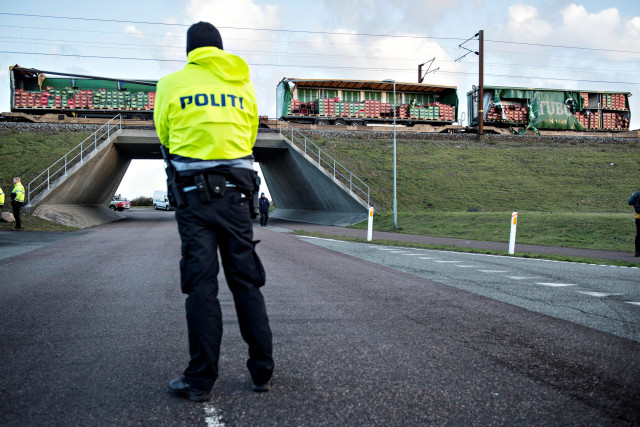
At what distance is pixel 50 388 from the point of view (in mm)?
2998

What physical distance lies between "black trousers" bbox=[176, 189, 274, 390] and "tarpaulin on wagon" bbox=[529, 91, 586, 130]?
144ft

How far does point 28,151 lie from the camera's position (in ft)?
94.9

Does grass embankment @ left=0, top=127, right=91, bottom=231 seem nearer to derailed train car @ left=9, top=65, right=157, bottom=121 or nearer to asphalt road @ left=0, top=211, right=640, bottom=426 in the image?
derailed train car @ left=9, top=65, right=157, bottom=121

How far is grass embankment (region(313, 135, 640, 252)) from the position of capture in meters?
24.5

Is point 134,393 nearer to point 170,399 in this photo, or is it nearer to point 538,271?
point 170,399

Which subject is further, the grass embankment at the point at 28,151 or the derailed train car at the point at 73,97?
the derailed train car at the point at 73,97

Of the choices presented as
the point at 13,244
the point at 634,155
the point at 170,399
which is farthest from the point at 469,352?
the point at 634,155

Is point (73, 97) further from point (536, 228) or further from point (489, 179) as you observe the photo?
point (536, 228)

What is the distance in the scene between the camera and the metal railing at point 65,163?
81.2 ft

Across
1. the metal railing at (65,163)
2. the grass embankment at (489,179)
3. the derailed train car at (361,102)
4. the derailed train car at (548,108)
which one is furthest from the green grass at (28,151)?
the derailed train car at (548,108)

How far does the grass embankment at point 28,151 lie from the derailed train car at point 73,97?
3.09 metres

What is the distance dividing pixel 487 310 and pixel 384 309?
1.12 meters

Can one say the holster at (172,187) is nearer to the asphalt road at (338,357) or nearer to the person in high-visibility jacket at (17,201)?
the asphalt road at (338,357)

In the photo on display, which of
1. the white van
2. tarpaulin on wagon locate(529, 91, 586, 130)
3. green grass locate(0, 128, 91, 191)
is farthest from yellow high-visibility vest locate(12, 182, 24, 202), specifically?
the white van
